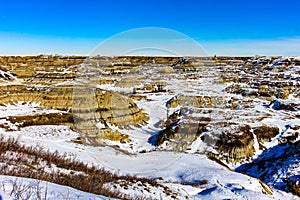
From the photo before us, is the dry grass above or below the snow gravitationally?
below

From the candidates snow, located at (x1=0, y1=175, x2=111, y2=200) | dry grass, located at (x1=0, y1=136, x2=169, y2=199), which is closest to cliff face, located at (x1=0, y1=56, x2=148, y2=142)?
dry grass, located at (x1=0, y1=136, x2=169, y2=199)

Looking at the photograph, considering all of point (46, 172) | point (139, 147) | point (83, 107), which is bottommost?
point (139, 147)

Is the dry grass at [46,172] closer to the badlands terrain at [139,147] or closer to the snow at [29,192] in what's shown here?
the badlands terrain at [139,147]

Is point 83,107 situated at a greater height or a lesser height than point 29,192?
lesser

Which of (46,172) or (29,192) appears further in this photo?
(46,172)

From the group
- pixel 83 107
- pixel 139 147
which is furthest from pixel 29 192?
pixel 83 107

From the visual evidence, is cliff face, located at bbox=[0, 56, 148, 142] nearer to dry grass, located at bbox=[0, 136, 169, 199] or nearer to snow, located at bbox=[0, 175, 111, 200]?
dry grass, located at bbox=[0, 136, 169, 199]

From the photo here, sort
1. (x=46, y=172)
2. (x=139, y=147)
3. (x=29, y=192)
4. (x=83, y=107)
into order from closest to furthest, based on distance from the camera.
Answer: (x=29, y=192) → (x=46, y=172) → (x=139, y=147) → (x=83, y=107)

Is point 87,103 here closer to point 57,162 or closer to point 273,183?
point 273,183

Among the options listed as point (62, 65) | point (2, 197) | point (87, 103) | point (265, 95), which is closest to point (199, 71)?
point (265, 95)

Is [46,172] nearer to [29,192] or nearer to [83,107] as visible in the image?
[29,192]

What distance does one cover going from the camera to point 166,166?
63.1ft

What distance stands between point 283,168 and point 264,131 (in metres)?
10.6

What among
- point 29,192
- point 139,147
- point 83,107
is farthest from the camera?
point 83,107
